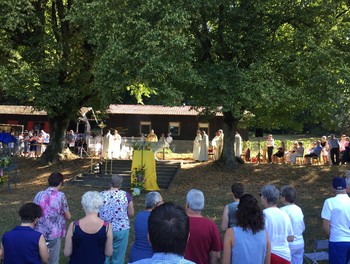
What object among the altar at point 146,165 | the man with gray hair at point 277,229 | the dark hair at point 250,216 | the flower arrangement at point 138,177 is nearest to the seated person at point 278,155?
the altar at point 146,165

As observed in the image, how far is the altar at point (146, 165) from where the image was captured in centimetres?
1648

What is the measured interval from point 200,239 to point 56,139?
62.2 feet

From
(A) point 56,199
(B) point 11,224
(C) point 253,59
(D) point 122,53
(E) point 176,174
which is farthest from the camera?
(E) point 176,174

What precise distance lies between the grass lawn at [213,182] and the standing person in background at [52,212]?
6018mm

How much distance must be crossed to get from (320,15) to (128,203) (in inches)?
572

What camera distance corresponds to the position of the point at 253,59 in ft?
57.4

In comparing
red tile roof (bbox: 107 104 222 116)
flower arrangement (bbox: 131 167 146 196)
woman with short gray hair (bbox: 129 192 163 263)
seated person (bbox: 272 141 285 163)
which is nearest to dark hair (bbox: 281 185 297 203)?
woman with short gray hair (bbox: 129 192 163 263)

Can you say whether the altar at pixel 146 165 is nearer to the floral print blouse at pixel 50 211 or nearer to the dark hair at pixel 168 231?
the floral print blouse at pixel 50 211

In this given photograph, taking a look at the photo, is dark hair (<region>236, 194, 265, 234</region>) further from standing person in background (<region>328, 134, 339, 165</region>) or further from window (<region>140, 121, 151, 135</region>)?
window (<region>140, 121, 151, 135</region>)

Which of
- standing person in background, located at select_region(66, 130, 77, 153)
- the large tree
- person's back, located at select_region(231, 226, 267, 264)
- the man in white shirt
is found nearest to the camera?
person's back, located at select_region(231, 226, 267, 264)

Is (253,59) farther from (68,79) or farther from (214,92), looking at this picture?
(68,79)

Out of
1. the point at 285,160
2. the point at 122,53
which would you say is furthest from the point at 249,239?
the point at 285,160

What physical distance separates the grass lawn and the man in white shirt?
6050 millimetres

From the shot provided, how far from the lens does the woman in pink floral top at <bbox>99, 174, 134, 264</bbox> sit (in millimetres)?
5625
